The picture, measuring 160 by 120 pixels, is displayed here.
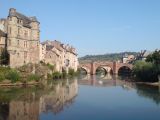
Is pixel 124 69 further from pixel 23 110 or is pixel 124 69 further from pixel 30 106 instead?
pixel 23 110

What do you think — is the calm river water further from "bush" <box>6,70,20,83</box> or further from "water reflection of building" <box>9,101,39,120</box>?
"bush" <box>6,70,20,83</box>

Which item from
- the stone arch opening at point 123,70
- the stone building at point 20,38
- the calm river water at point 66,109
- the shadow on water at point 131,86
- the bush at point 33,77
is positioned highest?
the stone building at point 20,38

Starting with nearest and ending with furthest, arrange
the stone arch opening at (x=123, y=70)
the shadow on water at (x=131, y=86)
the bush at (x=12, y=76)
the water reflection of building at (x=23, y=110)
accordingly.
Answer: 1. the water reflection of building at (x=23, y=110)
2. the shadow on water at (x=131, y=86)
3. the bush at (x=12, y=76)
4. the stone arch opening at (x=123, y=70)

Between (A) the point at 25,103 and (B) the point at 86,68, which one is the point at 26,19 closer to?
(A) the point at 25,103

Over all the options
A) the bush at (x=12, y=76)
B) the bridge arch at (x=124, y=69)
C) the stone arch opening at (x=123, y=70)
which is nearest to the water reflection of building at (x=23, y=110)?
the bush at (x=12, y=76)

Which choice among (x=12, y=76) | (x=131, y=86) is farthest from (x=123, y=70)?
(x=12, y=76)

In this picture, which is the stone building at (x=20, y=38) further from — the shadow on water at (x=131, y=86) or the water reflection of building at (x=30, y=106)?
the water reflection of building at (x=30, y=106)

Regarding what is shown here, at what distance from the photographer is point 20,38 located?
2726 inches

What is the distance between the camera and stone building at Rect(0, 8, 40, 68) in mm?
66375

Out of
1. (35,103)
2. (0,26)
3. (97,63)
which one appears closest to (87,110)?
(35,103)

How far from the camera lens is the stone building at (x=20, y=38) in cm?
6638

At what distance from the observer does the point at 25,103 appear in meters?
40.0

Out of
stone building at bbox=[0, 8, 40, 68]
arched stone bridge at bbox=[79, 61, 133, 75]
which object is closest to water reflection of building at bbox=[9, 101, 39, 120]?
stone building at bbox=[0, 8, 40, 68]

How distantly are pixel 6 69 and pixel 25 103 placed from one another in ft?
78.6
